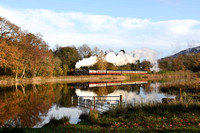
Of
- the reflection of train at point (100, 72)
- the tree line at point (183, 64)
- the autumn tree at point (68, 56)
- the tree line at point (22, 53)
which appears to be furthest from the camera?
the autumn tree at point (68, 56)

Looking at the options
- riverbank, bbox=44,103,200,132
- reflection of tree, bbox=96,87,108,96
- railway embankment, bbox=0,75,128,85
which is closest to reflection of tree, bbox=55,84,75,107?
reflection of tree, bbox=96,87,108,96

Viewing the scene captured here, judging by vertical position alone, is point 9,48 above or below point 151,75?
above

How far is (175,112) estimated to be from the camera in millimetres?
12227

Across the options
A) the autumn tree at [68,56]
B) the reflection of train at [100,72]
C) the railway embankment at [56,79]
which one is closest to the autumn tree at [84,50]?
the autumn tree at [68,56]

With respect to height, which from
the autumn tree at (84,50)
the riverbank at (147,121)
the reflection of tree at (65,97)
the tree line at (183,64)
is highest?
the autumn tree at (84,50)

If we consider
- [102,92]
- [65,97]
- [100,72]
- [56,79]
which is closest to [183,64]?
[100,72]

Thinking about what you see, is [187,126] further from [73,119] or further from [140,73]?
[140,73]

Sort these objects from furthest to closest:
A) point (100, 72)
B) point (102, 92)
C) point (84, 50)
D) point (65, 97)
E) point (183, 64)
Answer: point (84, 50)
point (183, 64)
point (100, 72)
point (102, 92)
point (65, 97)

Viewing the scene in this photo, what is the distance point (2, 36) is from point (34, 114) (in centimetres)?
3585

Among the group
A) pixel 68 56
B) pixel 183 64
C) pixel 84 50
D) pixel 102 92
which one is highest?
pixel 84 50

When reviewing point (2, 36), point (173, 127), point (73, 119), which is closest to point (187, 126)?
point (173, 127)

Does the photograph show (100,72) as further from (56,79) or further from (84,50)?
(84,50)

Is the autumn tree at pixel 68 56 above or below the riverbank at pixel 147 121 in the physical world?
above

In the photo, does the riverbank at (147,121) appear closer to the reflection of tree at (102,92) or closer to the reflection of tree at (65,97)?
the reflection of tree at (65,97)
